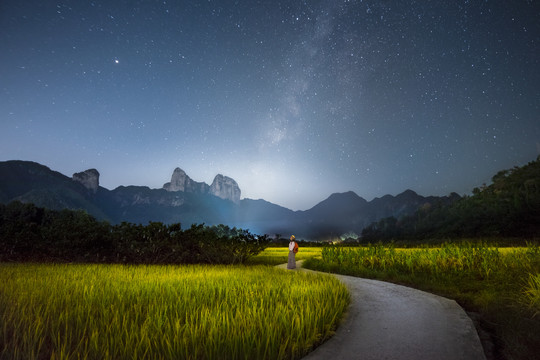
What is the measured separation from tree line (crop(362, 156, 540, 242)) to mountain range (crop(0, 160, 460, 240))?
110ft

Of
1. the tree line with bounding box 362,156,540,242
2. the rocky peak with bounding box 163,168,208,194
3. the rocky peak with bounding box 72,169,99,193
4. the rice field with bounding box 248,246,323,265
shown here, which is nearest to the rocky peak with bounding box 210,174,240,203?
the rocky peak with bounding box 163,168,208,194

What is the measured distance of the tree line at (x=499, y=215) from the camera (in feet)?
147

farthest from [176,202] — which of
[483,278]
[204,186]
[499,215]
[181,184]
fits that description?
[483,278]

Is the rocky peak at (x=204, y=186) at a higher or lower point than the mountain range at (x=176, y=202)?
higher

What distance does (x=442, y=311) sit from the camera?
16.7 feet

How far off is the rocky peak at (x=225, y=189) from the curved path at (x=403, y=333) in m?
167

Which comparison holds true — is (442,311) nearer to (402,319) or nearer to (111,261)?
(402,319)

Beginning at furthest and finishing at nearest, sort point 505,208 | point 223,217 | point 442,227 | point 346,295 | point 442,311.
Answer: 1. point 223,217
2. point 442,227
3. point 505,208
4. point 346,295
5. point 442,311

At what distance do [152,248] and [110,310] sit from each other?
9.19 m

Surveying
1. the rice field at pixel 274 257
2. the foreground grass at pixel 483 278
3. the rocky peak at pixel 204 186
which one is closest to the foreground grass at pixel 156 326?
the foreground grass at pixel 483 278

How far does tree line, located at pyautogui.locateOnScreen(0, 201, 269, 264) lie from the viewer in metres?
12.2

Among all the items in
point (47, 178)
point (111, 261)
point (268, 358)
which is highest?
point (47, 178)

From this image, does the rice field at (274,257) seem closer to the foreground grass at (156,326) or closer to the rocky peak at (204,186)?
the foreground grass at (156,326)

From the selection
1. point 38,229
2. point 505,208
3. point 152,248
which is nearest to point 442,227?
point 505,208
